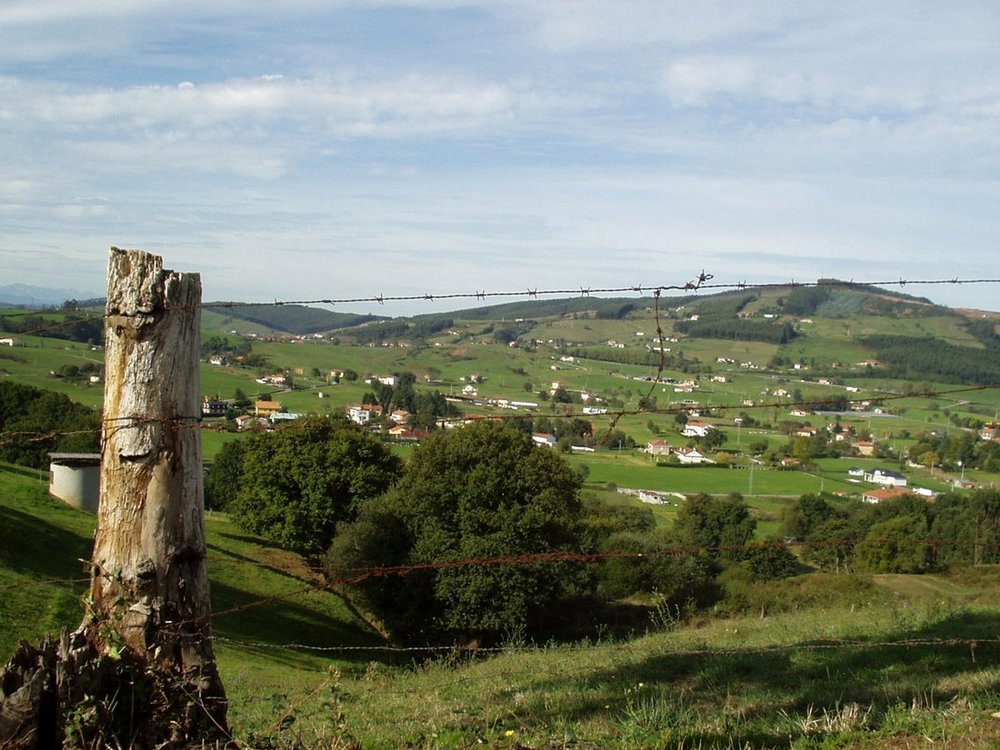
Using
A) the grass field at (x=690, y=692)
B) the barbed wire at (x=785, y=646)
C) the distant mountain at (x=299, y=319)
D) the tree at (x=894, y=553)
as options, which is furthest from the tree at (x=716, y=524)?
the distant mountain at (x=299, y=319)

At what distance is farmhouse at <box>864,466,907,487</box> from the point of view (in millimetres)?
52319

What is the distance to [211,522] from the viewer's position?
41.6 metres

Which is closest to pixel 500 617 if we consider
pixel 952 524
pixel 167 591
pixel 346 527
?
pixel 346 527

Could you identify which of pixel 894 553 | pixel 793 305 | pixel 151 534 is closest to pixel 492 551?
pixel 151 534

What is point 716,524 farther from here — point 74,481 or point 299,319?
point 299,319

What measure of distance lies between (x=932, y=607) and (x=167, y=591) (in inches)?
433

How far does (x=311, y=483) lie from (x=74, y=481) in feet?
29.2

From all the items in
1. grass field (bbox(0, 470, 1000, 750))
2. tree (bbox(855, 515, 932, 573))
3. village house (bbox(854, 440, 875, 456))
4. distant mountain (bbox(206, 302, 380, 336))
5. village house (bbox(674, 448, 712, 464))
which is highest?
distant mountain (bbox(206, 302, 380, 336))

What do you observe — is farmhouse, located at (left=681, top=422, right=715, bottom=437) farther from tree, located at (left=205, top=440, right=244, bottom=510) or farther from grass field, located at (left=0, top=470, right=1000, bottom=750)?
grass field, located at (left=0, top=470, right=1000, bottom=750)

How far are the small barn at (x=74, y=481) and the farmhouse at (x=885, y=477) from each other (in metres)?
43.6

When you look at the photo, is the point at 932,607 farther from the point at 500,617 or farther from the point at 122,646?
the point at 500,617

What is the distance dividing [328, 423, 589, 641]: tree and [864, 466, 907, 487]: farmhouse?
33.2m

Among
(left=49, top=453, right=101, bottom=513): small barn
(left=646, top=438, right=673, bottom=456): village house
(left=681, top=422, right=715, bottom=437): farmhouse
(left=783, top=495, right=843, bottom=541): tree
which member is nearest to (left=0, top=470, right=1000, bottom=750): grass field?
(left=49, top=453, right=101, bottom=513): small barn

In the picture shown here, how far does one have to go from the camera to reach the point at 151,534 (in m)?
4.52
